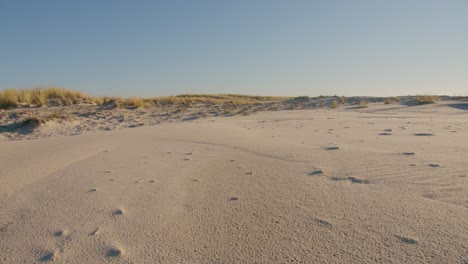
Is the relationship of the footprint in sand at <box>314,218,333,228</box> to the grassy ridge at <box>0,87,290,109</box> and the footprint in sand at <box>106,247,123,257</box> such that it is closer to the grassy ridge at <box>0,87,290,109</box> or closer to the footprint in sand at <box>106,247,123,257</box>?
the footprint in sand at <box>106,247,123,257</box>

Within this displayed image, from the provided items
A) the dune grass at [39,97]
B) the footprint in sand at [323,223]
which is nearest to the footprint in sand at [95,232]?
the footprint in sand at [323,223]

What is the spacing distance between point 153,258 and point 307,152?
2185 millimetres

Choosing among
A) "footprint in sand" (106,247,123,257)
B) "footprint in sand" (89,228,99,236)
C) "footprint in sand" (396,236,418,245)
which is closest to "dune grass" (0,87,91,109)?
"footprint in sand" (89,228,99,236)

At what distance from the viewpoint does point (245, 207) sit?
1.82m

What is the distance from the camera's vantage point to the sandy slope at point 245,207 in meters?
1.34

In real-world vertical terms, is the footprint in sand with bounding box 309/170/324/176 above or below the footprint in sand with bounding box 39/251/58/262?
above

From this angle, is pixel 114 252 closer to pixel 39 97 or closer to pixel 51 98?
pixel 39 97

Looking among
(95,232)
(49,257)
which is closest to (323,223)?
(95,232)

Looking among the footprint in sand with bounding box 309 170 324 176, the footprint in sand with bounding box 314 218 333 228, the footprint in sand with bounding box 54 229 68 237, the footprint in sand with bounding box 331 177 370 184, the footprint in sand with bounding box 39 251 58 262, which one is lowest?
the footprint in sand with bounding box 39 251 58 262

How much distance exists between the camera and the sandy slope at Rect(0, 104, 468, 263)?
134 cm

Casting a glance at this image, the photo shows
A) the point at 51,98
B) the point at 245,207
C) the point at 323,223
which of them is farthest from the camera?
the point at 51,98

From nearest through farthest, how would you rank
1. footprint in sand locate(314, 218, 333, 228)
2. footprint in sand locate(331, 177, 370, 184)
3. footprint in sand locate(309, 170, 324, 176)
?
footprint in sand locate(314, 218, 333, 228) → footprint in sand locate(331, 177, 370, 184) → footprint in sand locate(309, 170, 324, 176)

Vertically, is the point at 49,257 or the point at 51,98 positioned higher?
the point at 51,98

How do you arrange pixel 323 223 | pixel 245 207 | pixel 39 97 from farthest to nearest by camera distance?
pixel 39 97 → pixel 245 207 → pixel 323 223
